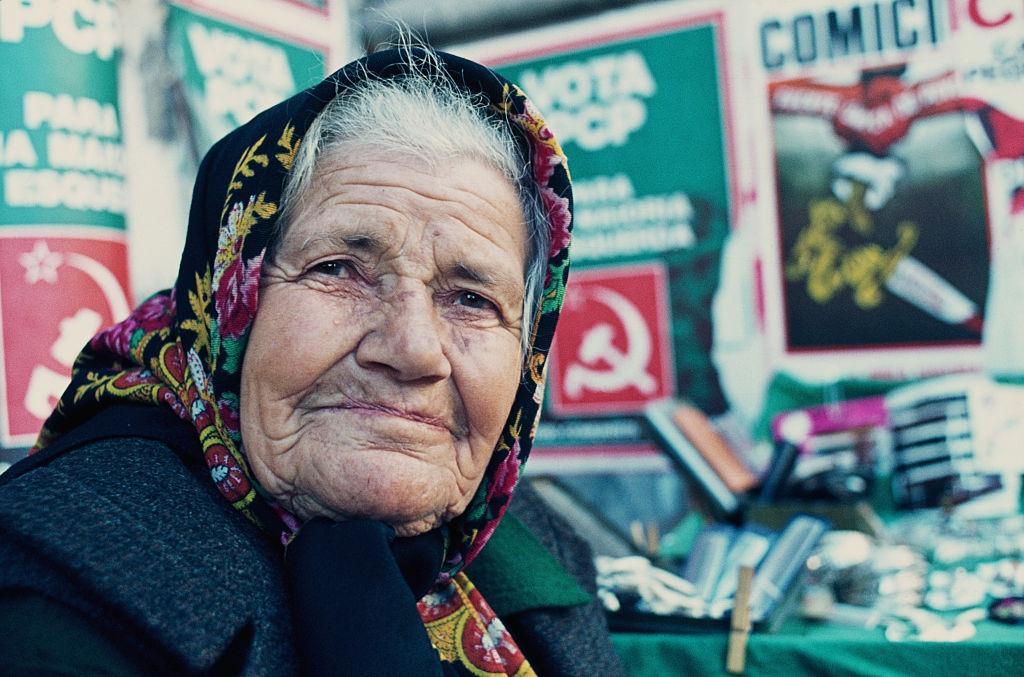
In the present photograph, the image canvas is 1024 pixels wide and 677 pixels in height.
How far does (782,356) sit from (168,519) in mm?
2848

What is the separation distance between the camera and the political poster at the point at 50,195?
2.14 m

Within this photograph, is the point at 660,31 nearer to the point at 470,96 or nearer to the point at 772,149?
the point at 772,149

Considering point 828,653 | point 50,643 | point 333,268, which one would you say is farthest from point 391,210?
point 828,653

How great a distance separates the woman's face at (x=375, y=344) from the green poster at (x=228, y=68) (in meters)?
1.45

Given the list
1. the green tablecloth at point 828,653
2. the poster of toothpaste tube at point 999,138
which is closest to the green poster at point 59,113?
the green tablecloth at point 828,653

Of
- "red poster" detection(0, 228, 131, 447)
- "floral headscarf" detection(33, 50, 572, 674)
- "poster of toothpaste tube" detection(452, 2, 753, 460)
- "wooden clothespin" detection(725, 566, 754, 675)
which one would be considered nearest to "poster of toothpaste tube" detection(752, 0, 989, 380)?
"poster of toothpaste tube" detection(452, 2, 753, 460)

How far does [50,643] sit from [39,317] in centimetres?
139

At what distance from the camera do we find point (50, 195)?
2215 millimetres

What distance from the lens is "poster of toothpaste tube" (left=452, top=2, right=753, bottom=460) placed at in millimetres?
3639

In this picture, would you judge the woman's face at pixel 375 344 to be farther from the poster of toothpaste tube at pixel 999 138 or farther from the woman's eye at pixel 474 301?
the poster of toothpaste tube at pixel 999 138

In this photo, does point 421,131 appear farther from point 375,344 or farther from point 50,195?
point 50,195

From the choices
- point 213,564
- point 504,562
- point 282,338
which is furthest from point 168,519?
point 504,562

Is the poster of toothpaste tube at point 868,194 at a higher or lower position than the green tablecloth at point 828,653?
higher

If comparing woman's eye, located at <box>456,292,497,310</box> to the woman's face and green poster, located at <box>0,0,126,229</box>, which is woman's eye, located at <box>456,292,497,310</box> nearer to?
the woman's face
